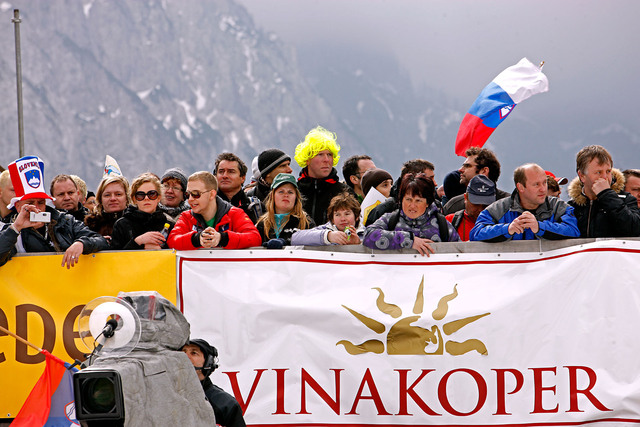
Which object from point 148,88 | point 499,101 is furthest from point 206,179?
point 148,88

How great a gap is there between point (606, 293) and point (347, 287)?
1.84m

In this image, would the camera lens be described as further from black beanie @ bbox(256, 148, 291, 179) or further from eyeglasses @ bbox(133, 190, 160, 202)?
black beanie @ bbox(256, 148, 291, 179)

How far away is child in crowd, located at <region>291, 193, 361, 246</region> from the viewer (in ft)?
19.2

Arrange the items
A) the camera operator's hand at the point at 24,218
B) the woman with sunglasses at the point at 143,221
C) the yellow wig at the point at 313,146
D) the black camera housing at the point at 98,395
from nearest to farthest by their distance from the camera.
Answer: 1. the black camera housing at the point at 98,395
2. the camera operator's hand at the point at 24,218
3. the woman with sunglasses at the point at 143,221
4. the yellow wig at the point at 313,146

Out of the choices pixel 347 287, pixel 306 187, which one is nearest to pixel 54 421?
pixel 347 287

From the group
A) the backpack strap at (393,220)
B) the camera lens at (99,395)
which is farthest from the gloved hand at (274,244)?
the camera lens at (99,395)

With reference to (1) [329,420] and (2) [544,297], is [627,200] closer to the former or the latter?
(2) [544,297]

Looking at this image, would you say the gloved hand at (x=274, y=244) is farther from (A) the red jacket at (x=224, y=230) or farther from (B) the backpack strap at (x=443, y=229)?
(B) the backpack strap at (x=443, y=229)

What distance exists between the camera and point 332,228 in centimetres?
612

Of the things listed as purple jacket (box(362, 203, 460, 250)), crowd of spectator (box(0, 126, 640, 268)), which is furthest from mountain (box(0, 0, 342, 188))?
purple jacket (box(362, 203, 460, 250))

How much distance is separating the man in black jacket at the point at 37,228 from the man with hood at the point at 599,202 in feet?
11.7

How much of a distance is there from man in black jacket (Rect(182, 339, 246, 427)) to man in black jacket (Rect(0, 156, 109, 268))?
1737 mm

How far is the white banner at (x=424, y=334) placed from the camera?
5555 millimetres

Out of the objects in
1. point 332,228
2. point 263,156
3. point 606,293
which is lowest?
point 606,293
